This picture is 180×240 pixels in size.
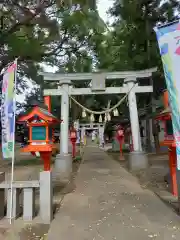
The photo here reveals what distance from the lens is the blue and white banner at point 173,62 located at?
381 cm

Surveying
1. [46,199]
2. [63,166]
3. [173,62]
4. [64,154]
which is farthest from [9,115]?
[64,154]

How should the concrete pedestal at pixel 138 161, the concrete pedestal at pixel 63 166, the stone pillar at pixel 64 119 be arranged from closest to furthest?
the concrete pedestal at pixel 63 166 < the concrete pedestal at pixel 138 161 < the stone pillar at pixel 64 119

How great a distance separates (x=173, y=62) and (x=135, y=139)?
666cm

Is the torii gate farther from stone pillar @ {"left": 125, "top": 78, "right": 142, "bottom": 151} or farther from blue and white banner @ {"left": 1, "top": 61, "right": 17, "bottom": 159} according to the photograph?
blue and white banner @ {"left": 1, "top": 61, "right": 17, "bottom": 159}

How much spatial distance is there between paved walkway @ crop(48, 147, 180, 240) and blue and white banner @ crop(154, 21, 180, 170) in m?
1.14

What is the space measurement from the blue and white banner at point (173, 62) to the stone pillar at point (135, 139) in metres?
6.28

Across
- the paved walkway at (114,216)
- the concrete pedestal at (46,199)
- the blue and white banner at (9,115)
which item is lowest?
the paved walkway at (114,216)

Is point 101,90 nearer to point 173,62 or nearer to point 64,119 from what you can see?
point 64,119

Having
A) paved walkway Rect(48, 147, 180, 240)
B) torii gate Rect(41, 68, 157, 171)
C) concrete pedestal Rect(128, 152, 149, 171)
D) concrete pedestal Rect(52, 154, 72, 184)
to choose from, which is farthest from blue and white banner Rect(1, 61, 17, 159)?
concrete pedestal Rect(128, 152, 149, 171)

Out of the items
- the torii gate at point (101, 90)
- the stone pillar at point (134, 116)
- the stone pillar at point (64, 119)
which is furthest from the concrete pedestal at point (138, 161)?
the stone pillar at point (64, 119)

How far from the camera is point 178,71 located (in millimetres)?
3836

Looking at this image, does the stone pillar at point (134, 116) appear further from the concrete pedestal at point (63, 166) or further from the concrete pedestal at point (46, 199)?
the concrete pedestal at point (46, 199)

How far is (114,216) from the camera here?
4586 mm

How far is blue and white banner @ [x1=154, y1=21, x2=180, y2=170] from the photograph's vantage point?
3.81 m
